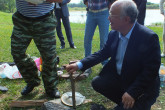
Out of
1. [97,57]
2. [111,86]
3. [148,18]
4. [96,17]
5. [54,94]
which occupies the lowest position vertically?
[148,18]

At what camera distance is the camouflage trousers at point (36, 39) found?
2.62 metres

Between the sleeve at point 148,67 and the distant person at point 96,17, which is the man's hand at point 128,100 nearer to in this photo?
the sleeve at point 148,67

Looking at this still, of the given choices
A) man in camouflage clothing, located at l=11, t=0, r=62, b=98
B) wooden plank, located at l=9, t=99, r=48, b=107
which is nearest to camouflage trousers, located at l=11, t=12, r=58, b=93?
man in camouflage clothing, located at l=11, t=0, r=62, b=98

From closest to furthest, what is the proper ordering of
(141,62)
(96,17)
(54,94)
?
(141,62)
(54,94)
(96,17)

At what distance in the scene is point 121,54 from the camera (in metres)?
2.43

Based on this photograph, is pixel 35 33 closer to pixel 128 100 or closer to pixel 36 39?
pixel 36 39

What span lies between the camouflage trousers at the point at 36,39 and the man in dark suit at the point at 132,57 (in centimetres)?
55

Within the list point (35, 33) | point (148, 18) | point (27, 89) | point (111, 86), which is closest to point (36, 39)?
point (35, 33)

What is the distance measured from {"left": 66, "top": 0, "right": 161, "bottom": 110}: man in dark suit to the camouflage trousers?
21.8 inches

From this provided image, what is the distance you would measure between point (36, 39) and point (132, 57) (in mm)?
1399

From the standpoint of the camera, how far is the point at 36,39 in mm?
2691

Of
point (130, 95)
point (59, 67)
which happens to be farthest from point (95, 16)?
point (130, 95)

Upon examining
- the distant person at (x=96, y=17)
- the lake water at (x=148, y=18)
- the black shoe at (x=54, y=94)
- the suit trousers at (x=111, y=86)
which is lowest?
the lake water at (x=148, y=18)

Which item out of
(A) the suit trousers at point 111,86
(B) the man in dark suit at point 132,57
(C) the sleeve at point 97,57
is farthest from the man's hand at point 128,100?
(C) the sleeve at point 97,57
